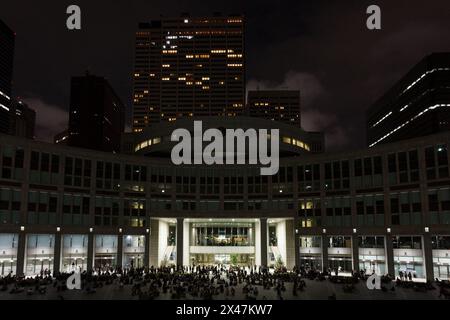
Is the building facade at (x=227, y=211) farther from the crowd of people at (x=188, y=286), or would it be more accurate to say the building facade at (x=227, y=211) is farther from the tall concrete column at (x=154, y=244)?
the crowd of people at (x=188, y=286)

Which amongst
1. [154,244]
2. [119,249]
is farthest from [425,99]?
[119,249]

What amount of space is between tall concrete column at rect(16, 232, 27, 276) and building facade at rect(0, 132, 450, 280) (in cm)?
12

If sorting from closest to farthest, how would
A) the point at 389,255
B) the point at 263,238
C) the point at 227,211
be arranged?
1. the point at 389,255
2. the point at 263,238
3. the point at 227,211

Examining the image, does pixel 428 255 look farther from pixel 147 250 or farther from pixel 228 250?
pixel 147 250

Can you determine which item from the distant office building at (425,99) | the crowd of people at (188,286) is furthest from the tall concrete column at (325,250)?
the distant office building at (425,99)

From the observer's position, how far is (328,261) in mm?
62031

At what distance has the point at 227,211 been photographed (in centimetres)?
6669

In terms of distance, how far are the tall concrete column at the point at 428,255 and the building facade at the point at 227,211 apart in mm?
122

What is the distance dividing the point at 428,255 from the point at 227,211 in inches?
1137

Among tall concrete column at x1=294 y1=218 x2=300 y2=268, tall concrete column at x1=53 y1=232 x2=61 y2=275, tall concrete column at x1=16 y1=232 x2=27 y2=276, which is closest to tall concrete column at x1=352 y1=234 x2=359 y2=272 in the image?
tall concrete column at x1=294 y1=218 x2=300 y2=268

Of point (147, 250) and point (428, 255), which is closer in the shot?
point (428, 255)

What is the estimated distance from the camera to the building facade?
53.6m

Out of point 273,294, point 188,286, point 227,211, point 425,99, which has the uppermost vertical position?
point 425,99

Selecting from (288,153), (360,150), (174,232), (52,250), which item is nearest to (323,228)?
(360,150)
